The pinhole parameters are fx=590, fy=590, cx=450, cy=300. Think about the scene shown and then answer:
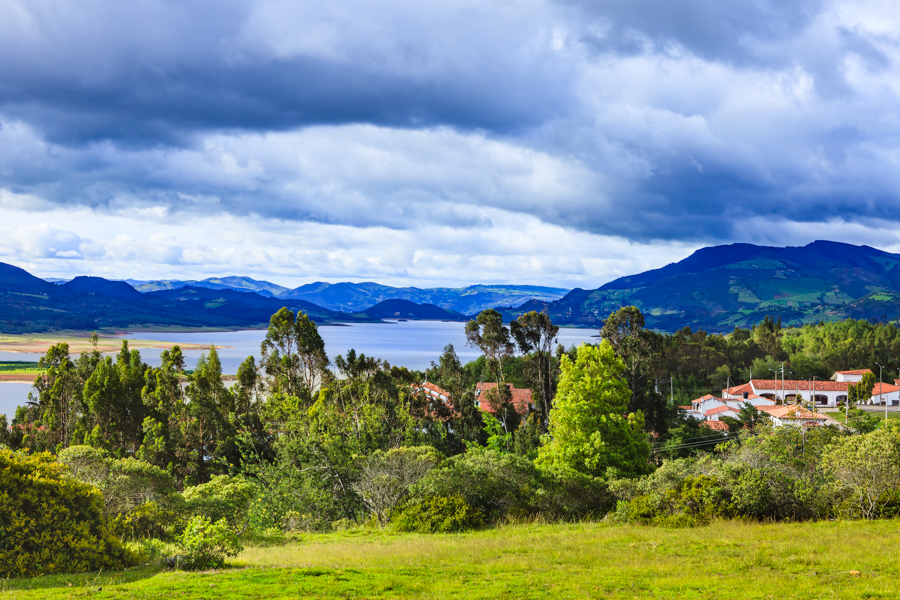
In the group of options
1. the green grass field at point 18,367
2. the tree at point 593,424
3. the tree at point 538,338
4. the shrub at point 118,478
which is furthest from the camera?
the green grass field at point 18,367

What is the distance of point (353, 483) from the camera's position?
89.1ft

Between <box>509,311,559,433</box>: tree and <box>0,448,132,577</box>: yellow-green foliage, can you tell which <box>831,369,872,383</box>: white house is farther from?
<box>0,448,132,577</box>: yellow-green foliage

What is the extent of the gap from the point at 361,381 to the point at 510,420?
13588 millimetres

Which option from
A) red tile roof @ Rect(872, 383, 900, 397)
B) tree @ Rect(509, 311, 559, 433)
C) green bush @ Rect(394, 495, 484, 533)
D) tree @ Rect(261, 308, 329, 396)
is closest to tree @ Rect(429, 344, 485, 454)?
tree @ Rect(509, 311, 559, 433)

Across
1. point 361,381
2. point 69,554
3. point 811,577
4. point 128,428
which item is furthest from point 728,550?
point 128,428

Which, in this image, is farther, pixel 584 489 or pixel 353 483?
pixel 353 483

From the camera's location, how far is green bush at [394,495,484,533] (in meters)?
20.6

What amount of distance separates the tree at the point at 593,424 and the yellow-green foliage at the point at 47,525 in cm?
2015

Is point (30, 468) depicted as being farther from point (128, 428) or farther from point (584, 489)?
point (128, 428)

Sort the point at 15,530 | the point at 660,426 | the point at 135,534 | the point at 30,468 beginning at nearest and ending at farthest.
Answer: the point at 15,530 → the point at 30,468 → the point at 135,534 → the point at 660,426

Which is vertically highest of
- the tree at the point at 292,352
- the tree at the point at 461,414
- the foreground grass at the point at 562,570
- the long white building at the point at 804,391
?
the tree at the point at 292,352

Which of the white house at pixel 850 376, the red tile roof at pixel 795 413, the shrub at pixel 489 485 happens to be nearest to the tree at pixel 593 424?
the shrub at pixel 489 485

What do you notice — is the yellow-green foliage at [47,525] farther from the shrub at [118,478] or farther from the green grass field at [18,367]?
the green grass field at [18,367]

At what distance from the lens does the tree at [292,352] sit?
42094mm
